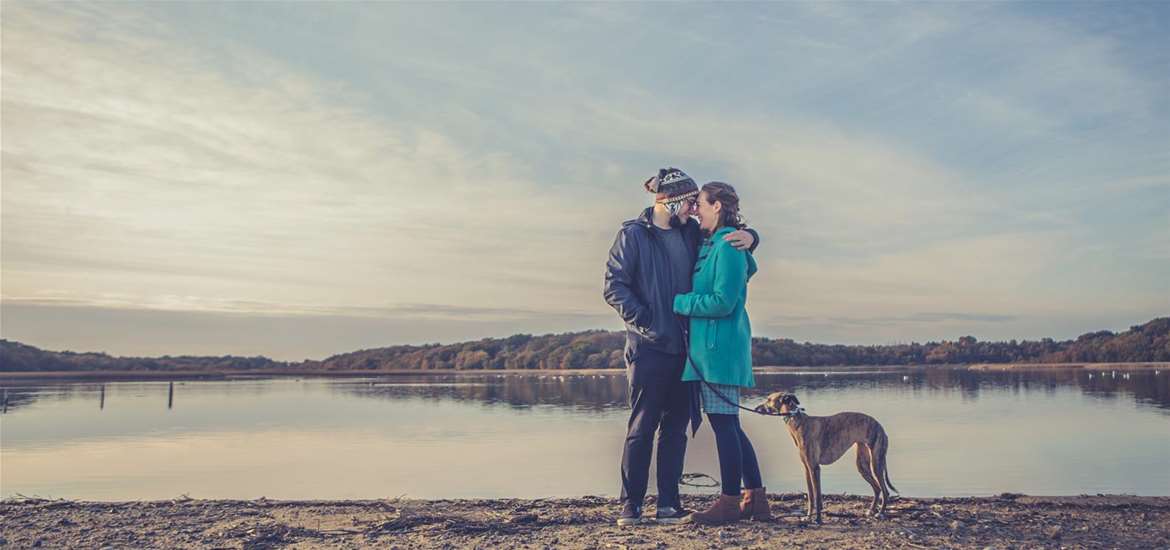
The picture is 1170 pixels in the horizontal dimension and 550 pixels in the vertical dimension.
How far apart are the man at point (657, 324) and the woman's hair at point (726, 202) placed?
13cm

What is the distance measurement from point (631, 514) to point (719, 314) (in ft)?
4.57

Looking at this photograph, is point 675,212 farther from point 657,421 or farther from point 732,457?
point 732,457

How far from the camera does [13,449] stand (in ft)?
45.7

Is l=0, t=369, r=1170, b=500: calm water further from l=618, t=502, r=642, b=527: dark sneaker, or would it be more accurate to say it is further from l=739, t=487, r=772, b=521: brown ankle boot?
l=618, t=502, r=642, b=527: dark sneaker

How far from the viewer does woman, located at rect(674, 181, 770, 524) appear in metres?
5.21

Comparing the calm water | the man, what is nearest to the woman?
the man

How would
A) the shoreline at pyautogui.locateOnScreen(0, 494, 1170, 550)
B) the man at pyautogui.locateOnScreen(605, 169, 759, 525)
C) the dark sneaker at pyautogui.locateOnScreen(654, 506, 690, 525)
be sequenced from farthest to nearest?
the dark sneaker at pyautogui.locateOnScreen(654, 506, 690, 525), the man at pyautogui.locateOnScreen(605, 169, 759, 525), the shoreline at pyautogui.locateOnScreen(0, 494, 1170, 550)

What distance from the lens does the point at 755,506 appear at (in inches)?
214

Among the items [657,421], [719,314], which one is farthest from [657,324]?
[657,421]

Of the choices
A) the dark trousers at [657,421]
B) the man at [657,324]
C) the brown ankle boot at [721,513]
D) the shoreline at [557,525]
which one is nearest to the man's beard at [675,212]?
the man at [657,324]

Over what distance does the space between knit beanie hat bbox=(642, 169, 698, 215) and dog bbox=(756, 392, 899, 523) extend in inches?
55.5

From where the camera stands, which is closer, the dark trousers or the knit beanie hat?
the dark trousers

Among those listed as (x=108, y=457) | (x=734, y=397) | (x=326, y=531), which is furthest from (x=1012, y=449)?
(x=108, y=457)

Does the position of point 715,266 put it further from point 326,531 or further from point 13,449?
point 13,449
